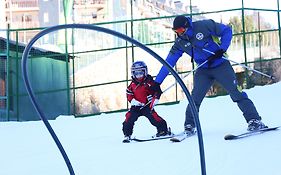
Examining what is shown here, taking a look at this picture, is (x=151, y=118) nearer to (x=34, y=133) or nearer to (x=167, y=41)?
(x=34, y=133)

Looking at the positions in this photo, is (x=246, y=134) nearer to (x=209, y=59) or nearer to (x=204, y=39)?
(x=209, y=59)

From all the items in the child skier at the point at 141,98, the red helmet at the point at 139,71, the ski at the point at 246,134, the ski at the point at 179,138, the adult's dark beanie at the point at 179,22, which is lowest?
the ski at the point at 179,138

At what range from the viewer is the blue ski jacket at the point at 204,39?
6055 millimetres

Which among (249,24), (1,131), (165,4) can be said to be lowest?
(1,131)

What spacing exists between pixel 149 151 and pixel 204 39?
1.46 metres

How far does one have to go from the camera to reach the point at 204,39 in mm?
6094

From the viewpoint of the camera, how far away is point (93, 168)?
5.13 metres

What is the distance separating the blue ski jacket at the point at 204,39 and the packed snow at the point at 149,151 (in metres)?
0.94

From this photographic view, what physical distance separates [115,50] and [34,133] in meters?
4.82

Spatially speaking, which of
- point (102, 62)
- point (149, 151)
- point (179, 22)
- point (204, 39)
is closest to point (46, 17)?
point (102, 62)

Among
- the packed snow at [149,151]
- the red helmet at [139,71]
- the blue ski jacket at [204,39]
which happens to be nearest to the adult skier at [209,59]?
the blue ski jacket at [204,39]

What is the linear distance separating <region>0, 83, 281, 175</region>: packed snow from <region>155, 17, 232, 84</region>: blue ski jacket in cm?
94

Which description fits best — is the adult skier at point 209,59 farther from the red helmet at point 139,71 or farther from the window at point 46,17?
the window at point 46,17

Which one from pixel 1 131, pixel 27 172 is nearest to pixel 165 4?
pixel 1 131
